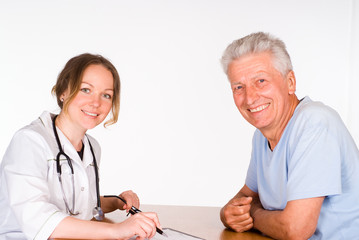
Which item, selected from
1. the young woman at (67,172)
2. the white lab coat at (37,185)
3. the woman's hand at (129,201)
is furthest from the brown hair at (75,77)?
the woman's hand at (129,201)

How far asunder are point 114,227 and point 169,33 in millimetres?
2770

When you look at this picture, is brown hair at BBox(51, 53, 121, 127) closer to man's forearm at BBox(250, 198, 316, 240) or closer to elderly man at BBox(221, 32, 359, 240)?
elderly man at BBox(221, 32, 359, 240)

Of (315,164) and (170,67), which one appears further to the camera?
(170,67)

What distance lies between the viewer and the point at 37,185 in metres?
1.37

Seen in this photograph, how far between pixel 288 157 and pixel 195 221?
427 millimetres

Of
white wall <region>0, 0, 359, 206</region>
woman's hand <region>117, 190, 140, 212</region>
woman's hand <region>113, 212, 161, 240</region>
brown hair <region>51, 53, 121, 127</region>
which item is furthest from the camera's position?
white wall <region>0, 0, 359, 206</region>

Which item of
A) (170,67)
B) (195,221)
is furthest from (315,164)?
(170,67)

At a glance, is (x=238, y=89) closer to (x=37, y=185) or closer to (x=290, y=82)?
(x=290, y=82)

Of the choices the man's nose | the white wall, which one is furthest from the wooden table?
the white wall

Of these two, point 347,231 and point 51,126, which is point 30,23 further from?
point 347,231

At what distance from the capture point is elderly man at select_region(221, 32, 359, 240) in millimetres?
1310

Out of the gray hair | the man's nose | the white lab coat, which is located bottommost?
the white lab coat

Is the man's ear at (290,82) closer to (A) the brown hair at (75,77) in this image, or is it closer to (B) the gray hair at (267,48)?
(B) the gray hair at (267,48)

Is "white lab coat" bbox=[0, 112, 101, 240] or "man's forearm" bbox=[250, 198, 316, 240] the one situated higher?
"white lab coat" bbox=[0, 112, 101, 240]
